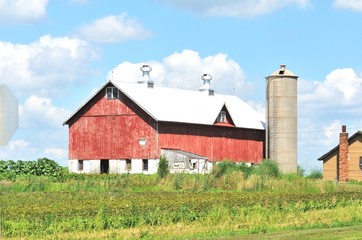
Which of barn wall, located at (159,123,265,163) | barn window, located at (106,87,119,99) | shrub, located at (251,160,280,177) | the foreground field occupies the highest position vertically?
barn window, located at (106,87,119,99)

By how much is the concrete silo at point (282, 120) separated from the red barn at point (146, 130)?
300 centimetres

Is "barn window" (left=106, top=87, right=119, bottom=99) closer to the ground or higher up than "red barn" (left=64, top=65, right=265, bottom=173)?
higher up

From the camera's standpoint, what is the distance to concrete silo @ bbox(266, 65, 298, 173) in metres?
65.7

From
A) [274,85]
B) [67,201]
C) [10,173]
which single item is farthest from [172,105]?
[67,201]

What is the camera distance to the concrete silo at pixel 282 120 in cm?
6569

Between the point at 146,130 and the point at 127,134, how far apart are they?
5.23 ft

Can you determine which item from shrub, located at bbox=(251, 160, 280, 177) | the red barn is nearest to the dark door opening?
the red barn

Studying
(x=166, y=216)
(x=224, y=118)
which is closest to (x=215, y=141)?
(x=224, y=118)

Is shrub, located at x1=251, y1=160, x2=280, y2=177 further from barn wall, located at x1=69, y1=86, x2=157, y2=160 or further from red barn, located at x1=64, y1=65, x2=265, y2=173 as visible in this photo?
barn wall, located at x1=69, y1=86, x2=157, y2=160

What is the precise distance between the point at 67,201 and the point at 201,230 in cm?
1047

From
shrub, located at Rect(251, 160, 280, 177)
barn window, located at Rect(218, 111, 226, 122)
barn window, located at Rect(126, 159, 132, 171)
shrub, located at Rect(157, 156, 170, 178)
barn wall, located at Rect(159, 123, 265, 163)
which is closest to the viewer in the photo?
shrub, located at Rect(157, 156, 170, 178)

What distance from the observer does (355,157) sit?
189 feet

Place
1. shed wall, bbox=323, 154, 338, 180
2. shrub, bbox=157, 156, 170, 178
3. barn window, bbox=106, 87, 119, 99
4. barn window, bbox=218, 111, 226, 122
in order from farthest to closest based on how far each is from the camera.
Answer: barn window, bbox=218, 111, 226, 122
barn window, bbox=106, 87, 119, 99
shed wall, bbox=323, 154, 338, 180
shrub, bbox=157, 156, 170, 178

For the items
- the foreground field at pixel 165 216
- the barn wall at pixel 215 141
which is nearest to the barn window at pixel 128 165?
the barn wall at pixel 215 141
